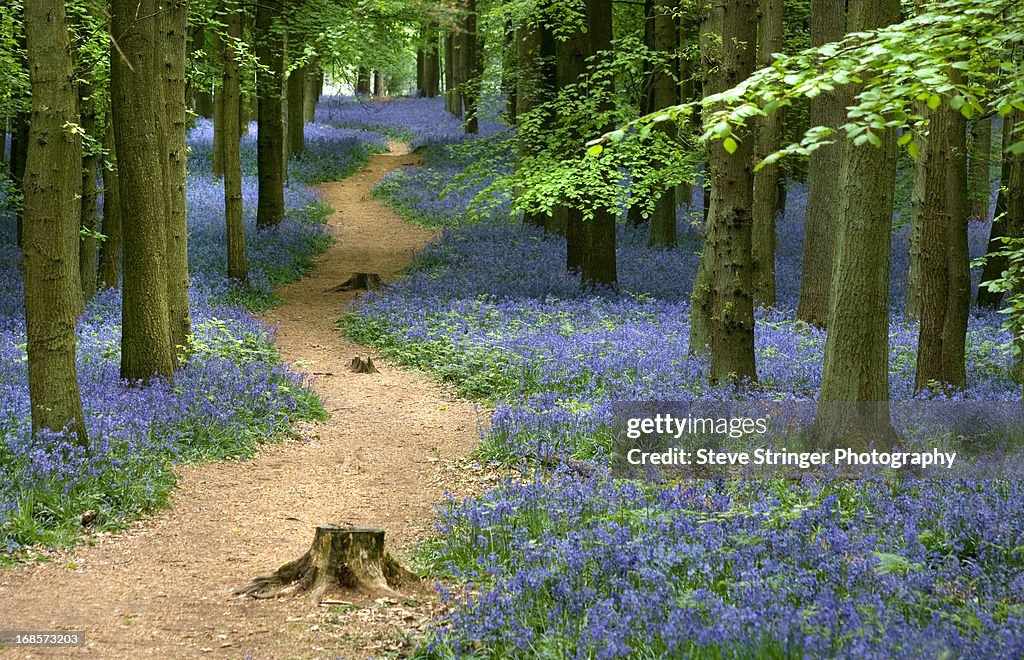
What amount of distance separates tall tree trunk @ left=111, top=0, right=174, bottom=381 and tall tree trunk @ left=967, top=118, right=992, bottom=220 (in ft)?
59.1

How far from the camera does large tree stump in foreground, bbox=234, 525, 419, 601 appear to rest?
19.6 ft

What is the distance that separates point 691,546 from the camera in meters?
5.39

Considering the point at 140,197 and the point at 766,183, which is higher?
the point at 766,183

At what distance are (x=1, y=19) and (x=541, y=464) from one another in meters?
10.5

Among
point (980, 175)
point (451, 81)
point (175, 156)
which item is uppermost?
point (451, 81)

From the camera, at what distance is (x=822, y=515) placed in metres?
5.85

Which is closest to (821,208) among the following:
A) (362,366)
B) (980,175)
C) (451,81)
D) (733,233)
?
(733,233)

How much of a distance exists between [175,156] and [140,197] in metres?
1.48

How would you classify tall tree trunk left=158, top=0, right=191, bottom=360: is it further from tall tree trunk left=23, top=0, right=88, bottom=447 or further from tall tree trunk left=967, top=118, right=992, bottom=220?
tall tree trunk left=967, top=118, right=992, bottom=220

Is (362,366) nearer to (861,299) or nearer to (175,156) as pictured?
(175,156)

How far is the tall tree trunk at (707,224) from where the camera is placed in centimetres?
1003

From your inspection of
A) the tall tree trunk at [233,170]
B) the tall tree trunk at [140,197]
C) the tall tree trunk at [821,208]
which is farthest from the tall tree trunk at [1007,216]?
the tall tree trunk at [233,170]

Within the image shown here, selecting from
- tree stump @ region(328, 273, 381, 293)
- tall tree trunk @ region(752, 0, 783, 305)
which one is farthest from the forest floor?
tall tree trunk @ region(752, 0, 783, 305)

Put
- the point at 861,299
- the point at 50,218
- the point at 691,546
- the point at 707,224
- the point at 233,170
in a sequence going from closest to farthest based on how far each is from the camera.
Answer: the point at 691,546 < the point at 50,218 < the point at 861,299 < the point at 707,224 < the point at 233,170
